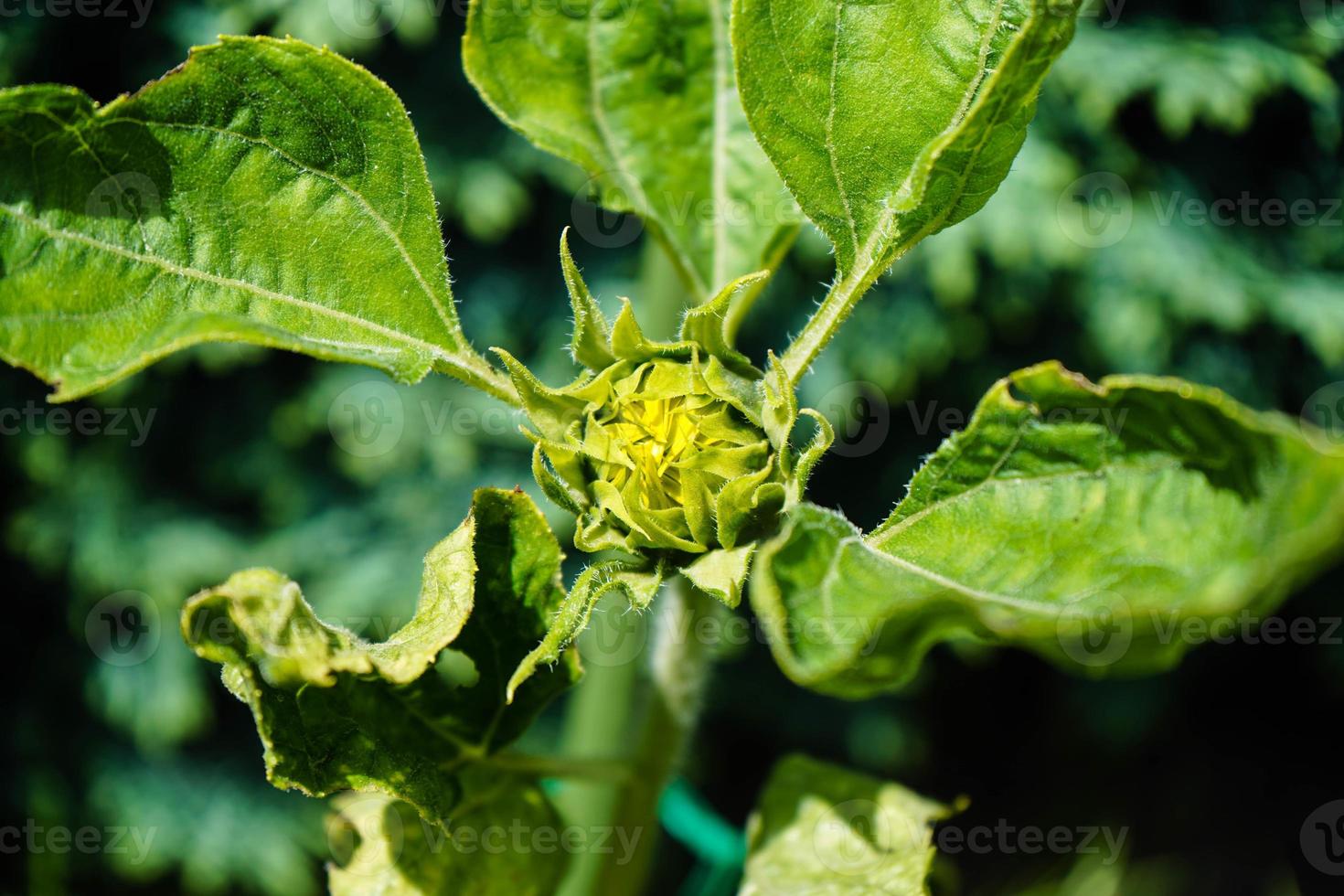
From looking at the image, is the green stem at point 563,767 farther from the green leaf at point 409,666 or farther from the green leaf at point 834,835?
the green leaf at point 834,835

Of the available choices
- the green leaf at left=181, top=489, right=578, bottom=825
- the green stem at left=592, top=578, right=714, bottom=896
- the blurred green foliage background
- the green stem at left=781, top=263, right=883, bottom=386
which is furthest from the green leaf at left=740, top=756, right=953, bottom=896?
the blurred green foliage background

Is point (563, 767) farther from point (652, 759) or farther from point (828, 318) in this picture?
point (828, 318)

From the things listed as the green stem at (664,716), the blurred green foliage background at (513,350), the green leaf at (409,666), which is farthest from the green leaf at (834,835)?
the blurred green foliage background at (513,350)

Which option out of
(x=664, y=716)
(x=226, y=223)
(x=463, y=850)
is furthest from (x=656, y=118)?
(x=463, y=850)

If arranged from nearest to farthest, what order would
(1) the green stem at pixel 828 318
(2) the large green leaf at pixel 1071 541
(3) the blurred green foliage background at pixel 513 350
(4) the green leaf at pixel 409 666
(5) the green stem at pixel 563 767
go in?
(2) the large green leaf at pixel 1071 541 < (4) the green leaf at pixel 409 666 < (1) the green stem at pixel 828 318 < (5) the green stem at pixel 563 767 < (3) the blurred green foliage background at pixel 513 350

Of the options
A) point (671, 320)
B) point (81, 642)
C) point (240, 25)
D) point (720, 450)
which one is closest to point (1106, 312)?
point (671, 320)

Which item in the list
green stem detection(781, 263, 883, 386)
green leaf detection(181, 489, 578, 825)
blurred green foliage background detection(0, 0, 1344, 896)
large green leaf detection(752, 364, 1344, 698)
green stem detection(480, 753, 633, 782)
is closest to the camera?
large green leaf detection(752, 364, 1344, 698)

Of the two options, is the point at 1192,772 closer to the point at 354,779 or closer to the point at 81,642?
the point at 81,642

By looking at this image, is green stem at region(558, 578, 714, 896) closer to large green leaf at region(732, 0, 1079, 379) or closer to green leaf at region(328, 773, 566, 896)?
green leaf at region(328, 773, 566, 896)
